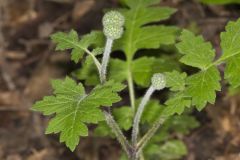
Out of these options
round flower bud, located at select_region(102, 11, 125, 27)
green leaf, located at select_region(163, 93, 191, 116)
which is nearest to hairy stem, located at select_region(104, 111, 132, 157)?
green leaf, located at select_region(163, 93, 191, 116)

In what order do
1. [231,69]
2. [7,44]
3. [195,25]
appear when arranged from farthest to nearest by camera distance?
[7,44]
[195,25]
[231,69]

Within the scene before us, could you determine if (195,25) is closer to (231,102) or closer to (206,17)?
(206,17)

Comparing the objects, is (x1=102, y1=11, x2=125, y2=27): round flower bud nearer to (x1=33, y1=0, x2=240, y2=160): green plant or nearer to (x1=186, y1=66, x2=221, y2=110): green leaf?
(x1=33, y1=0, x2=240, y2=160): green plant

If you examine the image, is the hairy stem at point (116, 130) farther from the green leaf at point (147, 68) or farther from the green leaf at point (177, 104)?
the green leaf at point (147, 68)

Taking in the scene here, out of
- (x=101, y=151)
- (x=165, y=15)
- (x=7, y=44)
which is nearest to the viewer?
(x=165, y=15)

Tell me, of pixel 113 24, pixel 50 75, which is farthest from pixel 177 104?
pixel 50 75

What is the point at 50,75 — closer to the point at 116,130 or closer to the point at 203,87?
the point at 116,130

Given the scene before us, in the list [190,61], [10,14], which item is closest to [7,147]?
[10,14]
